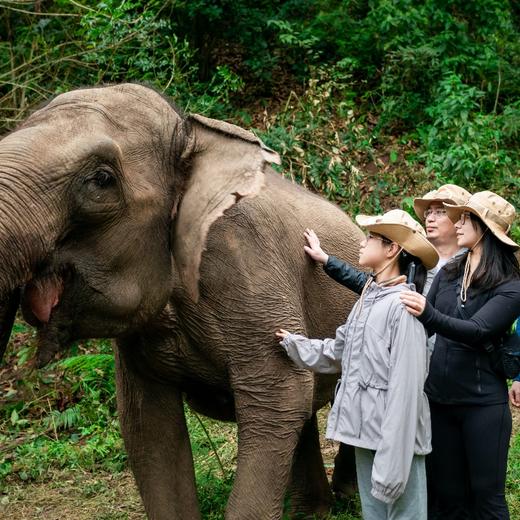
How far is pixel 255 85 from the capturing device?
43.4 feet

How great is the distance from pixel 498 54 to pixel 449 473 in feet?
29.6

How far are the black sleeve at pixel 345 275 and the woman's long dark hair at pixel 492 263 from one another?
1.80 ft

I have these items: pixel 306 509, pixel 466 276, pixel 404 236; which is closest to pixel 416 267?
pixel 466 276

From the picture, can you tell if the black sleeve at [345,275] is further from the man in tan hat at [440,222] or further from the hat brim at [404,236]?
the hat brim at [404,236]

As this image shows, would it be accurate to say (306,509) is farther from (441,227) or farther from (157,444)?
(441,227)

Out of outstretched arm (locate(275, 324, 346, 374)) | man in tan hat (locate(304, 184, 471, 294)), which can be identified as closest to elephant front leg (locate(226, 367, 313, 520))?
outstretched arm (locate(275, 324, 346, 374))

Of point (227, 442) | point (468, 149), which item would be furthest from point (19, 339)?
point (468, 149)

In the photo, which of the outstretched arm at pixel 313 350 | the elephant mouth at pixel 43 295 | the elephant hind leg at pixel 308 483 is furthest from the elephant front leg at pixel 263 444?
the elephant hind leg at pixel 308 483

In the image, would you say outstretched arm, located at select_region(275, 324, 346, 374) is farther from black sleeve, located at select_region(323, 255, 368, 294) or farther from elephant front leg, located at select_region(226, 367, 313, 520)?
black sleeve, located at select_region(323, 255, 368, 294)

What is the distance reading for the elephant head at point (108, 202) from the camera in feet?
11.9

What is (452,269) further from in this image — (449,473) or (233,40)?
(233,40)

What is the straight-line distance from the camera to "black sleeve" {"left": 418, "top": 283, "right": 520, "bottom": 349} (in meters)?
4.29

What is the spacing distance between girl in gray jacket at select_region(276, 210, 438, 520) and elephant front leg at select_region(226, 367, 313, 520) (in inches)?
7.7

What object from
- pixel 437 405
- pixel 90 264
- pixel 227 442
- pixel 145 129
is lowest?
pixel 227 442
